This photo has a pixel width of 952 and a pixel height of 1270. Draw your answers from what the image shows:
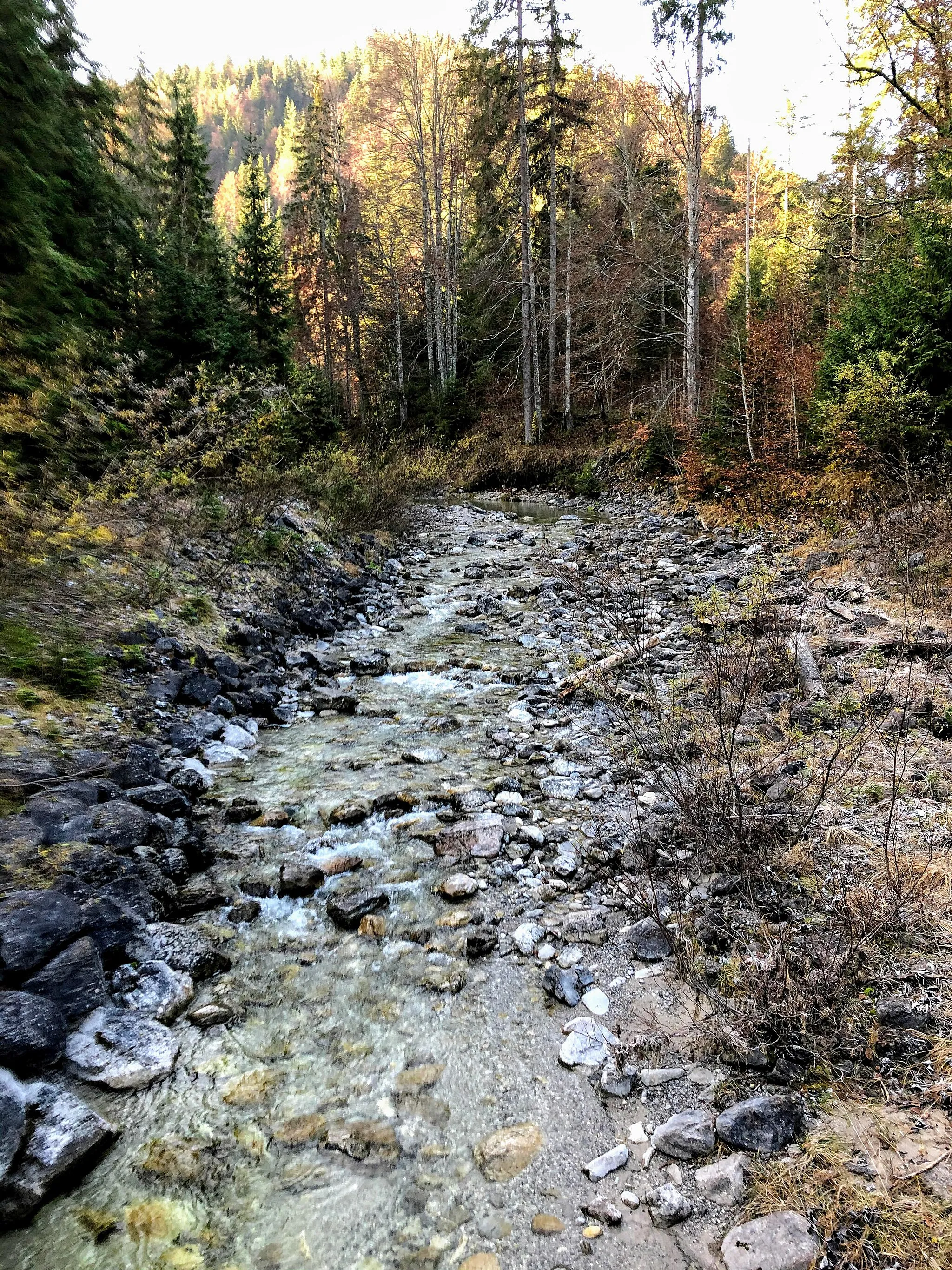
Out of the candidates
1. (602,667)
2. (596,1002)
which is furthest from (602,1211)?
(602,667)

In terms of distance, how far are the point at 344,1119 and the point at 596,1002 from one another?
1.16m

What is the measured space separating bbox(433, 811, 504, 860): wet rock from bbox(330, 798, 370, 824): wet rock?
1.88 ft

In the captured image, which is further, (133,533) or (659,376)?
(659,376)

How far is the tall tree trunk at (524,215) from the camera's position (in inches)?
830

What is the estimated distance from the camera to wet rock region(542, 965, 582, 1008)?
2.98 m

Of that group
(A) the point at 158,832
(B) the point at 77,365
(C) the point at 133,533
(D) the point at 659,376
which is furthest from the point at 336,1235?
(D) the point at 659,376

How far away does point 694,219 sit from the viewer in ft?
50.2

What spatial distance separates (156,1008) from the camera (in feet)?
9.45

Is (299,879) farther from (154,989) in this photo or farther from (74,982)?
(74,982)

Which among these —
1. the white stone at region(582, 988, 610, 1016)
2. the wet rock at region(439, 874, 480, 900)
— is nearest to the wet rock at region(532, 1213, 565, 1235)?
the white stone at region(582, 988, 610, 1016)

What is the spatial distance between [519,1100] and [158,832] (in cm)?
261

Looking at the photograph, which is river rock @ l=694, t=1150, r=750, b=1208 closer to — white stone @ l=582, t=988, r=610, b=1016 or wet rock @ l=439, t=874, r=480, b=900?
white stone @ l=582, t=988, r=610, b=1016

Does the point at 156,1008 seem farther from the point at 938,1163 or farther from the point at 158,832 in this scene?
the point at 938,1163

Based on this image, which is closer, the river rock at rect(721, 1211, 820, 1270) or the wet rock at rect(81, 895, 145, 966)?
the river rock at rect(721, 1211, 820, 1270)
